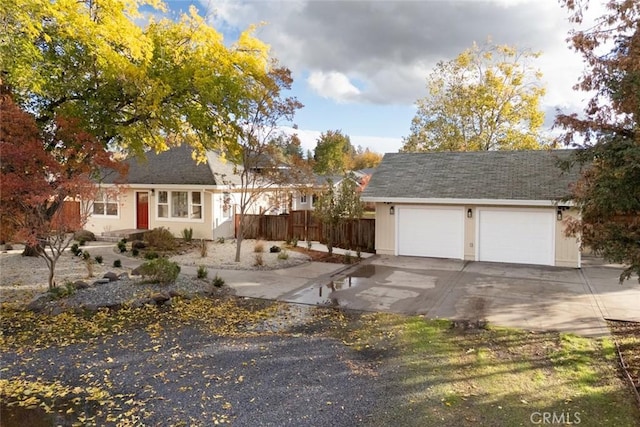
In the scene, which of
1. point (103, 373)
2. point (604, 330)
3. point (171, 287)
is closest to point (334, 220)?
point (171, 287)

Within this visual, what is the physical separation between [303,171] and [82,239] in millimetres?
10762

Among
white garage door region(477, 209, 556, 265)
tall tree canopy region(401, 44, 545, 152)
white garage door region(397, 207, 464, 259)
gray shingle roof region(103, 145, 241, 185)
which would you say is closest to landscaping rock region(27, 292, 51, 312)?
gray shingle roof region(103, 145, 241, 185)

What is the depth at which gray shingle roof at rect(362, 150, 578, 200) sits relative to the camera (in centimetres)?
1480

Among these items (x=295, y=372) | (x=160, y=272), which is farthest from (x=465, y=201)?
(x=295, y=372)

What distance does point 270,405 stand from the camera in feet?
16.2

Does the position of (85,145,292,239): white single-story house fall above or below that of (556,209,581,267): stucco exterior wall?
above

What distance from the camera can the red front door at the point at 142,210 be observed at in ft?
67.7

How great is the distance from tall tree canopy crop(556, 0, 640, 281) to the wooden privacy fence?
1076 cm

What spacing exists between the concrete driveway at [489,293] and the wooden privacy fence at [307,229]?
3.20 meters

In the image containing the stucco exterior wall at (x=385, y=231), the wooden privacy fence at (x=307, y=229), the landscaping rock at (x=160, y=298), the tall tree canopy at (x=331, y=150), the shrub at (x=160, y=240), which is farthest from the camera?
the tall tree canopy at (x=331, y=150)

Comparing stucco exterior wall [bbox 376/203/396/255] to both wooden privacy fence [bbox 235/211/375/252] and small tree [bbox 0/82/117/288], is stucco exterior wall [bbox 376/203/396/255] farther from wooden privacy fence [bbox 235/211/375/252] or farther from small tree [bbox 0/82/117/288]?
small tree [bbox 0/82/117/288]

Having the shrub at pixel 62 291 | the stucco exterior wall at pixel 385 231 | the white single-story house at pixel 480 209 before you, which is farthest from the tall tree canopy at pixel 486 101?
the shrub at pixel 62 291

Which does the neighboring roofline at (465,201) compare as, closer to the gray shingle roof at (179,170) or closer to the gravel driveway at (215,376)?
the gray shingle roof at (179,170)

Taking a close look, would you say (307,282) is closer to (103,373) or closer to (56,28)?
(103,373)
